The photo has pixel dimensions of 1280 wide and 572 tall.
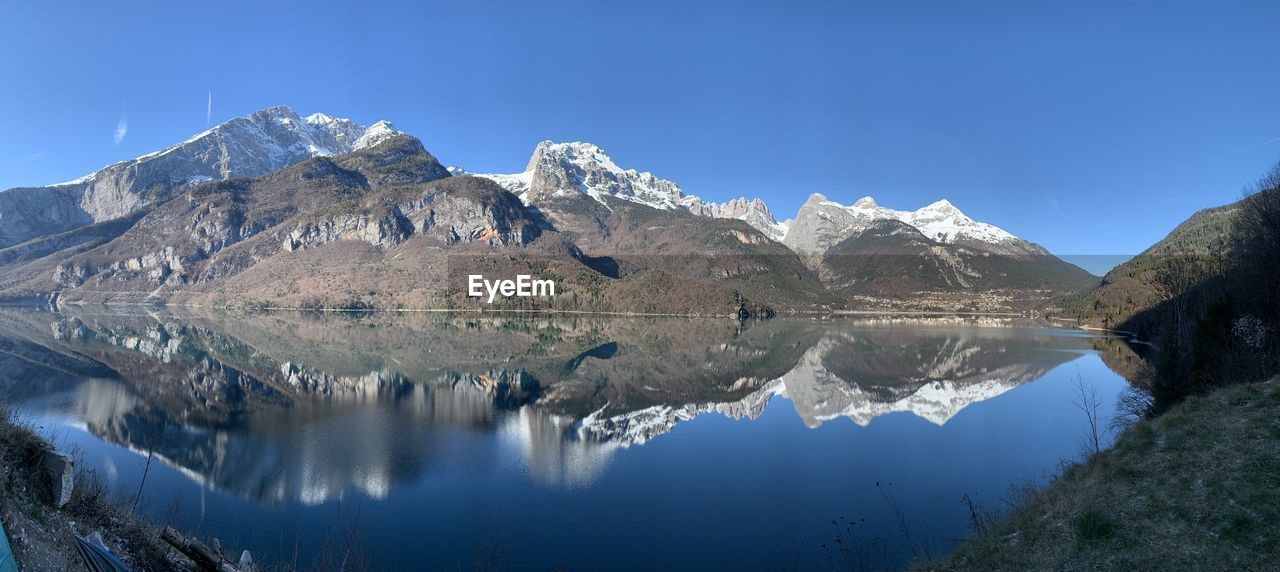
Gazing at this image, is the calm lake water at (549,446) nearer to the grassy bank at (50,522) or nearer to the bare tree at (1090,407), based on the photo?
the bare tree at (1090,407)

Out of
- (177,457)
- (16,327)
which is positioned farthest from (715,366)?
(16,327)

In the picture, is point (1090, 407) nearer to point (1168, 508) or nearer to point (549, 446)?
point (1168, 508)


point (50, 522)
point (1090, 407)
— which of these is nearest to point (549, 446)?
point (50, 522)

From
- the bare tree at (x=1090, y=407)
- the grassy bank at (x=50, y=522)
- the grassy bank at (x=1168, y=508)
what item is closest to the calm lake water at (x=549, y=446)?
the bare tree at (x=1090, y=407)

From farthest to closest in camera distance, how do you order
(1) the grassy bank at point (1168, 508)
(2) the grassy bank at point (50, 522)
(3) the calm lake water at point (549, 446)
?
(3) the calm lake water at point (549, 446), (1) the grassy bank at point (1168, 508), (2) the grassy bank at point (50, 522)

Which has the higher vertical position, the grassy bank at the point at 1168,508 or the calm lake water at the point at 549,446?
the grassy bank at the point at 1168,508

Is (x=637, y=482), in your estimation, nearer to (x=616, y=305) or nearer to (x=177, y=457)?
(x=177, y=457)

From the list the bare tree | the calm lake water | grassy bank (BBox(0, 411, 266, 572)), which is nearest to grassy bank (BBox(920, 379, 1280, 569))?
the calm lake water
